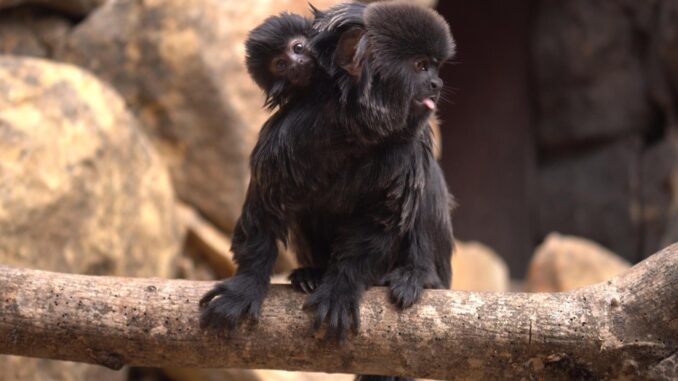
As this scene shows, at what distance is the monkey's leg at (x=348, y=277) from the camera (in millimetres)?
2727

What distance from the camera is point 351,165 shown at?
115 inches

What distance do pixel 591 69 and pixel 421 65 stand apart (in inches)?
216

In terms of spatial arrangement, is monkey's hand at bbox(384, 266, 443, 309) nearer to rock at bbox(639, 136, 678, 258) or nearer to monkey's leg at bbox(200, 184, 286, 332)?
monkey's leg at bbox(200, 184, 286, 332)

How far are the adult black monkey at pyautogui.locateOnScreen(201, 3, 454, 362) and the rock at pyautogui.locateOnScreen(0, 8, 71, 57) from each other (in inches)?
109

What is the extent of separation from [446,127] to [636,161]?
1.74 metres

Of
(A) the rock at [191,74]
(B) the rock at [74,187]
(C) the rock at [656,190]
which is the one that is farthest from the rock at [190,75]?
(C) the rock at [656,190]

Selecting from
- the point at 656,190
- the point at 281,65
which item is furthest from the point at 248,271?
the point at 656,190

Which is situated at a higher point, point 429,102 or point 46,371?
point 429,102

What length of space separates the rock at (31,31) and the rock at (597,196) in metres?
4.89

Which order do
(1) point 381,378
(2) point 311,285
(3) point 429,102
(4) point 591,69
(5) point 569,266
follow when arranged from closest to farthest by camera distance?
(3) point 429,102 → (2) point 311,285 → (1) point 381,378 → (5) point 569,266 → (4) point 591,69

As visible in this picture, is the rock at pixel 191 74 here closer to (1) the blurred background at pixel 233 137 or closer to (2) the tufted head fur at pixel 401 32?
(1) the blurred background at pixel 233 137

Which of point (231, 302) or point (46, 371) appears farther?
point (46, 371)

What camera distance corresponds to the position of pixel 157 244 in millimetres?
4828

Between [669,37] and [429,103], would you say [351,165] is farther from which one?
[669,37]
